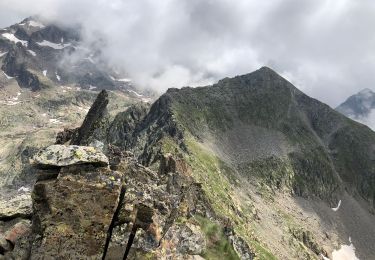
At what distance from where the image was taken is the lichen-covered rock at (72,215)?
64.2ft

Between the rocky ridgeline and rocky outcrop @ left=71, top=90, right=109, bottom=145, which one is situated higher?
rocky outcrop @ left=71, top=90, right=109, bottom=145

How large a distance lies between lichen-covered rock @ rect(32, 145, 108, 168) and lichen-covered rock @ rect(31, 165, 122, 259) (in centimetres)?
57

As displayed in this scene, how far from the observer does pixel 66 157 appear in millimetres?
20750

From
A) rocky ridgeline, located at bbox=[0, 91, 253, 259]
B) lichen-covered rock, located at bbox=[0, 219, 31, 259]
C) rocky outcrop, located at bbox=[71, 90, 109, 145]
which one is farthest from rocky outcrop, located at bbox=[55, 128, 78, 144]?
lichen-covered rock, located at bbox=[0, 219, 31, 259]

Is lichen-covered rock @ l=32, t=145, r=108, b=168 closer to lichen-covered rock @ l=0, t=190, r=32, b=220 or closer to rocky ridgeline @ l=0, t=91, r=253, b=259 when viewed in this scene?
rocky ridgeline @ l=0, t=91, r=253, b=259

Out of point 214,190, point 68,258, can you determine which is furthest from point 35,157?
point 214,190

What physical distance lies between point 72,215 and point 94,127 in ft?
54.8

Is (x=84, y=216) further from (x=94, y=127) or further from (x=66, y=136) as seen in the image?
(x=66, y=136)

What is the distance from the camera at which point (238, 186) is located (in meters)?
193

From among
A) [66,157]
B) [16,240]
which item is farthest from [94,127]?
[16,240]

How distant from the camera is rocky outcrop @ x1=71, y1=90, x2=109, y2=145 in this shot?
34.5m

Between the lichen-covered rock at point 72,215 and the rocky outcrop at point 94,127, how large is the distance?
12.6m

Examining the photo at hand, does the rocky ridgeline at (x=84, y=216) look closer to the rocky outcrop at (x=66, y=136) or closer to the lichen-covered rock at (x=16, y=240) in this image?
the lichen-covered rock at (x=16, y=240)

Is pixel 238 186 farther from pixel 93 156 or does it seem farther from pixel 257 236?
pixel 93 156
